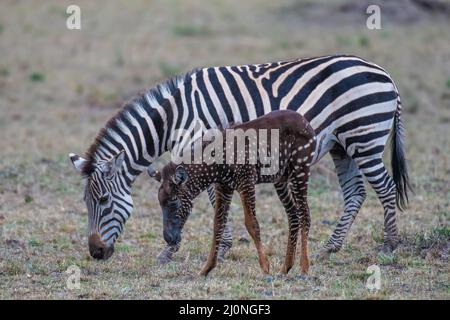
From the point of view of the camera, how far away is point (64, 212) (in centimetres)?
1112

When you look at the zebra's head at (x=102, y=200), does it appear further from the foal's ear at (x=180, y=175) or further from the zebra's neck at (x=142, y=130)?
the foal's ear at (x=180, y=175)

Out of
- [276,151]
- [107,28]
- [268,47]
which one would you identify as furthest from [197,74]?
[107,28]

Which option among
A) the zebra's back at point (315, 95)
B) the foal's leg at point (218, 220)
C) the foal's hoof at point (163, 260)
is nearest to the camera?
the foal's leg at point (218, 220)

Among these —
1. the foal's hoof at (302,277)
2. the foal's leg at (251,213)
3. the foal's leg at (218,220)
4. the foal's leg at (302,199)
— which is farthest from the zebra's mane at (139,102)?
the foal's hoof at (302,277)

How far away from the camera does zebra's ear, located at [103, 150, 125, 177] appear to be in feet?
27.3

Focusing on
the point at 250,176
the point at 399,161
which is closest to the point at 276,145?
the point at 250,176

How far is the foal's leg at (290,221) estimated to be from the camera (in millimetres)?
8078

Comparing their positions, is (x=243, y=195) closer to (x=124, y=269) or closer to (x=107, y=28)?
(x=124, y=269)

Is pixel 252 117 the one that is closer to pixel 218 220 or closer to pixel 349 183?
pixel 218 220

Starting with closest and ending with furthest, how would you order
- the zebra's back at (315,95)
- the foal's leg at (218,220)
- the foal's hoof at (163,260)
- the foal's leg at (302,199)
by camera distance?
the foal's leg at (218,220) → the foal's leg at (302,199) → the foal's hoof at (163,260) → the zebra's back at (315,95)

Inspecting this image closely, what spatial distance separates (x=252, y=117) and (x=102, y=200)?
5.76 feet

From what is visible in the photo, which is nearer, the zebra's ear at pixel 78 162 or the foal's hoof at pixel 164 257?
the zebra's ear at pixel 78 162

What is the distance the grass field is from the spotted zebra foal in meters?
0.41

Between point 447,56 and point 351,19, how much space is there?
4273mm
